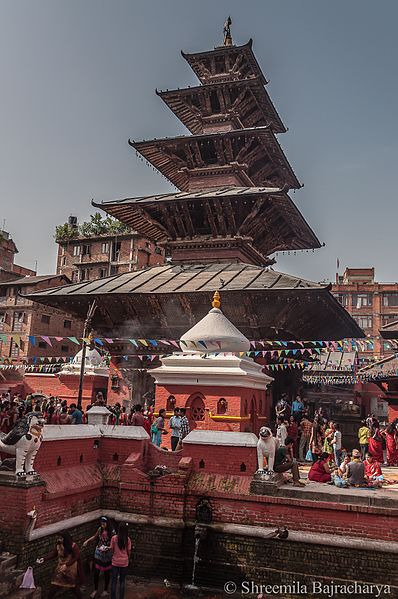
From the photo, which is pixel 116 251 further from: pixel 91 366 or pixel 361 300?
pixel 91 366

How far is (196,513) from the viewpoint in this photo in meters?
9.56

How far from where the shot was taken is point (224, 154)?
73.1 ft

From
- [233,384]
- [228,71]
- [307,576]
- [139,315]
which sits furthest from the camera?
[228,71]

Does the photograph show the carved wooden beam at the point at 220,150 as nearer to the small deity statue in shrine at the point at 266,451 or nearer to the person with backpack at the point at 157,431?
the person with backpack at the point at 157,431

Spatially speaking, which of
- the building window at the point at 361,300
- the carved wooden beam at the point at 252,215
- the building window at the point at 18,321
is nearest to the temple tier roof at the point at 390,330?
the carved wooden beam at the point at 252,215

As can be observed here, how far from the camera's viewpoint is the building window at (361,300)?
57.9 metres

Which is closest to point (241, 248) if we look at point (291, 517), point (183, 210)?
point (183, 210)

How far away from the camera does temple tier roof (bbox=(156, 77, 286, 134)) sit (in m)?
23.6

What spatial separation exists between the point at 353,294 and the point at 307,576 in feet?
171

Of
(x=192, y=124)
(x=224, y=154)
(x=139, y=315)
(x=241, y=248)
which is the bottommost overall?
(x=139, y=315)

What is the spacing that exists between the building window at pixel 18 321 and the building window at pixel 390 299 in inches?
1412

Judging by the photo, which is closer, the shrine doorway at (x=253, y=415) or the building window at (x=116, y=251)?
the shrine doorway at (x=253, y=415)

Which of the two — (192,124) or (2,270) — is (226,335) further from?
(2,270)

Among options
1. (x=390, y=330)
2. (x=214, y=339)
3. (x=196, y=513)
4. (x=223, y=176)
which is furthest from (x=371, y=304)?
(x=196, y=513)
